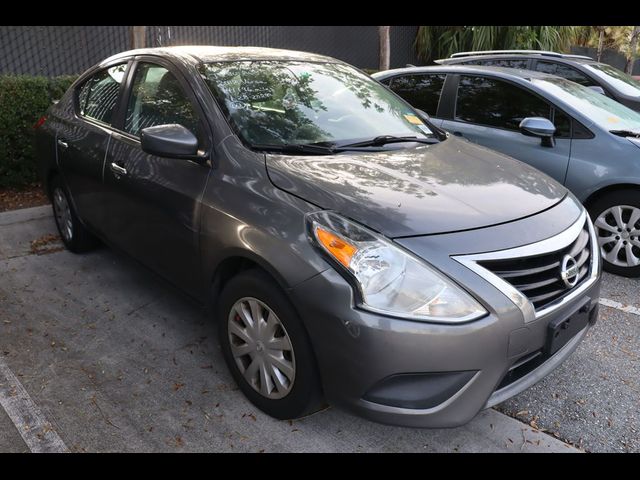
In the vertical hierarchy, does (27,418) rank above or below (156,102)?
below

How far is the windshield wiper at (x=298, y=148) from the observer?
2.84 m

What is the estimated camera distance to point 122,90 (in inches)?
144

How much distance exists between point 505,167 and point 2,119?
4902mm

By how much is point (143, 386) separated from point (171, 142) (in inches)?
49.5

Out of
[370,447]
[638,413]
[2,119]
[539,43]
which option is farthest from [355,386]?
[539,43]

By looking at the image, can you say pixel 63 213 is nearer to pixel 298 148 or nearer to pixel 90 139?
pixel 90 139

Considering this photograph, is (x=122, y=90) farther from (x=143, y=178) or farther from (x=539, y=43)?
(x=539, y=43)

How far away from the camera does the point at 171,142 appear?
2.77 meters

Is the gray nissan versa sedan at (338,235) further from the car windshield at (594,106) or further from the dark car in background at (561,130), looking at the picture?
the car windshield at (594,106)

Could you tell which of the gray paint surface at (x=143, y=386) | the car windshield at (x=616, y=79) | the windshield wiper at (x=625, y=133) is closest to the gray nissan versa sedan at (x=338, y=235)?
the gray paint surface at (x=143, y=386)

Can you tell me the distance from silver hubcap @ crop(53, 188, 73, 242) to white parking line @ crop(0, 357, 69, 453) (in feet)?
5.55

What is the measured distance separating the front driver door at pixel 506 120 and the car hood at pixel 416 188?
1.62 metres

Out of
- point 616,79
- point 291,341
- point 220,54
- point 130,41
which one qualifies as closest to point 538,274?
point 291,341

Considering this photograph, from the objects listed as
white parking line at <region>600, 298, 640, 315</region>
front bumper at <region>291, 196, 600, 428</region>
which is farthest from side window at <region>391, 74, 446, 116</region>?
front bumper at <region>291, 196, 600, 428</region>
